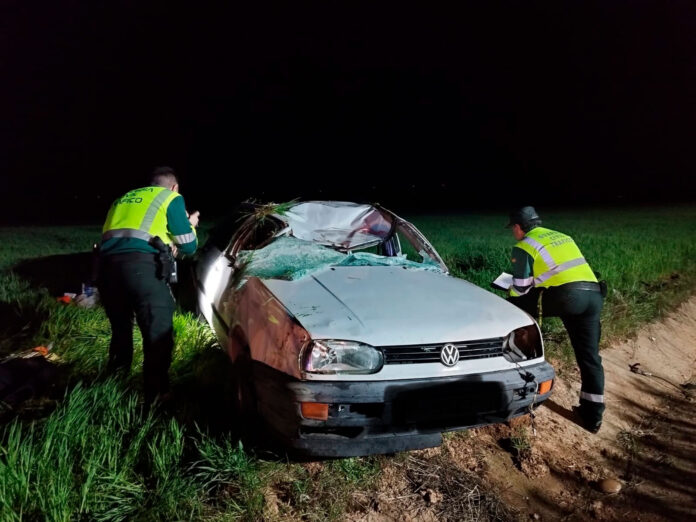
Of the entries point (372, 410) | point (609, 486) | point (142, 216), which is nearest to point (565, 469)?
point (609, 486)

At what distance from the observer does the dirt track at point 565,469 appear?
8.43ft

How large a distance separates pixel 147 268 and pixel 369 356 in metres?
1.53

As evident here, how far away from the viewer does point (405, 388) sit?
225cm

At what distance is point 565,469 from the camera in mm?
3080

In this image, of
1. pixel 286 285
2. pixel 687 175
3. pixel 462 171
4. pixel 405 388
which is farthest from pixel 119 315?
pixel 687 175

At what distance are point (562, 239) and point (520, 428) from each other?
1451 mm

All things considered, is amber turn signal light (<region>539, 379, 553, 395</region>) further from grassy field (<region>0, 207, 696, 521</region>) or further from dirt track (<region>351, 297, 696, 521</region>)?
grassy field (<region>0, 207, 696, 521</region>)

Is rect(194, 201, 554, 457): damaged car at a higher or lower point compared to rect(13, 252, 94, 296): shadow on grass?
higher

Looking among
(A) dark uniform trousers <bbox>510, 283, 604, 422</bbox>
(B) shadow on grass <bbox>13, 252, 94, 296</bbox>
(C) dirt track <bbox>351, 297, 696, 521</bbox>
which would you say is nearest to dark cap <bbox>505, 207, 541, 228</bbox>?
(A) dark uniform trousers <bbox>510, 283, 604, 422</bbox>

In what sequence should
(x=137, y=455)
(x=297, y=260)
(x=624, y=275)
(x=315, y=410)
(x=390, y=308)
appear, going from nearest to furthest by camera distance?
(x=315, y=410)
(x=137, y=455)
(x=390, y=308)
(x=297, y=260)
(x=624, y=275)

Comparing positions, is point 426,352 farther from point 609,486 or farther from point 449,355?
point 609,486

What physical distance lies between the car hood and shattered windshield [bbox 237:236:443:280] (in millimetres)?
101

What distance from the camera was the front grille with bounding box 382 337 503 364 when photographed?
231 cm

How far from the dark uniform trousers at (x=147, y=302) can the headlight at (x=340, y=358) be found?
1.16 m
